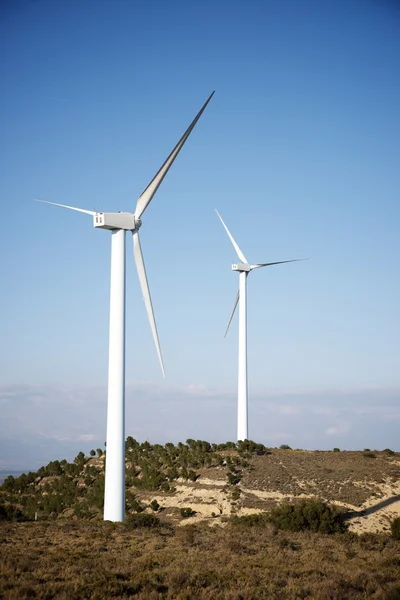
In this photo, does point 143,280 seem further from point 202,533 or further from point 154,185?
point 202,533

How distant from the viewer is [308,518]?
47.8 meters

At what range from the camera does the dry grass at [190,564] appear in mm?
23719

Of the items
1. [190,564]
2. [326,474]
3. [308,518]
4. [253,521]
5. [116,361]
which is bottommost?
[253,521]

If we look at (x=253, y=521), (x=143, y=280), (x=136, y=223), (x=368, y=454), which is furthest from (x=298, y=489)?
(x=136, y=223)

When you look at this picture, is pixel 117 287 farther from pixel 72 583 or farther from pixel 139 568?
pixel 72 583

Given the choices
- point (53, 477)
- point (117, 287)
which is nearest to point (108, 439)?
point (117, 287)

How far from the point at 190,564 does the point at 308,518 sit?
2094 centimetres

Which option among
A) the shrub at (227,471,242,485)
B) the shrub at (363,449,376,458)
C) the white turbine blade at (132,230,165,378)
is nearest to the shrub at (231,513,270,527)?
the white turbine blade at (132,230,165,378)

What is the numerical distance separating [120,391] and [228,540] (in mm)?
11645

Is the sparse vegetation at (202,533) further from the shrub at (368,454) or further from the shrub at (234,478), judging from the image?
the shrub at (368,454)

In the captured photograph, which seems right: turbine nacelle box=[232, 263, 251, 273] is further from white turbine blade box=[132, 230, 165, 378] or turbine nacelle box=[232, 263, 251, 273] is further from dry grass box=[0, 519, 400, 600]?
dry grass box=[0, 519, 400, 600]

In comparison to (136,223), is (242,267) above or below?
above

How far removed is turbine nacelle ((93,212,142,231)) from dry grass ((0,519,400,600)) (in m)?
19.4

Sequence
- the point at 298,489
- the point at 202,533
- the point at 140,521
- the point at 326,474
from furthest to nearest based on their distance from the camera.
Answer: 1. the point at 326,474
2. the point at 298,489
3. the point at 140,521
4. the point at 202,533
